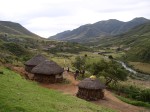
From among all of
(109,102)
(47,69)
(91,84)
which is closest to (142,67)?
(47,69)

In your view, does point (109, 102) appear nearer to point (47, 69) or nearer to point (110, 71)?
point (110, 71)

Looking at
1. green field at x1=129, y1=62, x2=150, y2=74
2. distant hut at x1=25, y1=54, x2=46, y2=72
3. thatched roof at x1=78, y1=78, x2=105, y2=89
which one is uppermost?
distant hut at x1=25, y1=54, x2=46, y2=72

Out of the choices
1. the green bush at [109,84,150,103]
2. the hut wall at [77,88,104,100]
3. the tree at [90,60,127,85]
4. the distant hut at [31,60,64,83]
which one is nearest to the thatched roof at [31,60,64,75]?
the distant hut at [31,60,64,83]

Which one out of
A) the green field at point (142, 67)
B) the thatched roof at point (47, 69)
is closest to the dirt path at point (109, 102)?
the thatched roof at point (47, 69)

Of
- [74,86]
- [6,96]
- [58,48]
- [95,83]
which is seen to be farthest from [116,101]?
[58,48]

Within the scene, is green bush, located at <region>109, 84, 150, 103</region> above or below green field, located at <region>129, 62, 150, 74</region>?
below

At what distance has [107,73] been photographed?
197ft

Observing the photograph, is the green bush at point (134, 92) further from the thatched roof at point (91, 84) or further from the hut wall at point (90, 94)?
the thatched roof at point (91, 84)

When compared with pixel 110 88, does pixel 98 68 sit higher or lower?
higher

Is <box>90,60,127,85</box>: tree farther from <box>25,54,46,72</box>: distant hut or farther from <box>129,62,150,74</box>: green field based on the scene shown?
<box>129,62,150,74</box>: green field

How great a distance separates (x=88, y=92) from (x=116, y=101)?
202 inches

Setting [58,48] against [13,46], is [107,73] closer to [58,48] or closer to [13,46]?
[13,46]

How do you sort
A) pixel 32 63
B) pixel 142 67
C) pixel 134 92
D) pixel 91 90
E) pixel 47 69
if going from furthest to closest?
pixel 142 67 → pixel 32 63 → pixel 134 92 → pixel 47 69 → pixel 91 90

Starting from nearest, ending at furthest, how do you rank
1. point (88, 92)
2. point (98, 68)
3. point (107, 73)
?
point (88, 92), point (107, 73), point (98, 68)
